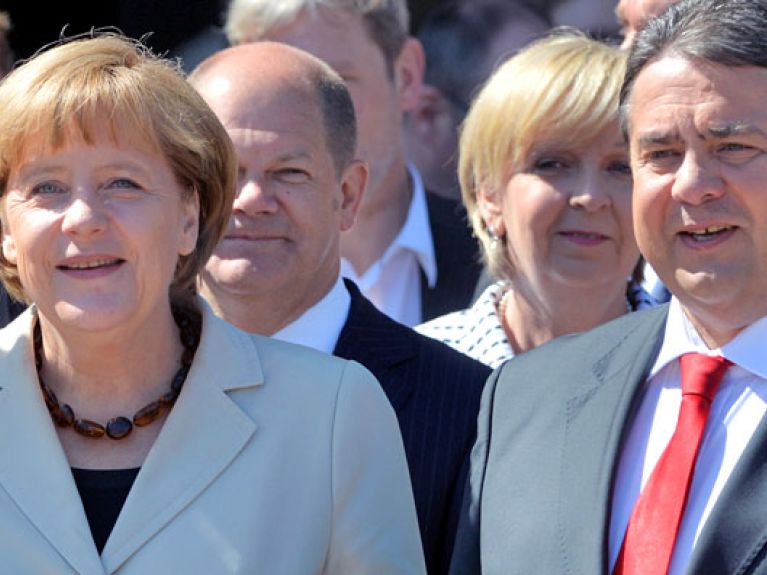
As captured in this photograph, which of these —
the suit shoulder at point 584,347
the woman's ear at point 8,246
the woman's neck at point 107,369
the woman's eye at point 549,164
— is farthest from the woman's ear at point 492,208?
the woman's ear at point 8,246

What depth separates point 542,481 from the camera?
341 centimetres

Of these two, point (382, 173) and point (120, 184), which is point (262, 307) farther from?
point (382, 173)

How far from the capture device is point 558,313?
15.0ft

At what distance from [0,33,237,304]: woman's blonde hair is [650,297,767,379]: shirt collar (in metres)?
0.96

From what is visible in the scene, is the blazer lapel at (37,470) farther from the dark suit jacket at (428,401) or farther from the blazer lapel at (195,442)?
the dark suit jacket at (428,401)

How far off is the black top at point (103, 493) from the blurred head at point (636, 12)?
2.10 m

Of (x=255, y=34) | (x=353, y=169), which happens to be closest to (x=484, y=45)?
(x=255, y=34)

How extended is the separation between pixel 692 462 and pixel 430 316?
2.26 m

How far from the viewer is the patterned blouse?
4.52 m

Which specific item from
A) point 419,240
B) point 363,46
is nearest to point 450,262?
point 419,240

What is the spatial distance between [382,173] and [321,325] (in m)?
1.55

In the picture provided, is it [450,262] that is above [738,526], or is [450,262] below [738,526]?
below

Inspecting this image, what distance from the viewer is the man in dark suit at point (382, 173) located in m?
5.48

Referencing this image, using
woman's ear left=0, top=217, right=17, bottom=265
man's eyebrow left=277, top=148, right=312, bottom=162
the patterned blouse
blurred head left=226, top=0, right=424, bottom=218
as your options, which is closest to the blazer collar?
woman's ear left=0, top=217, right=17, bottom=265
